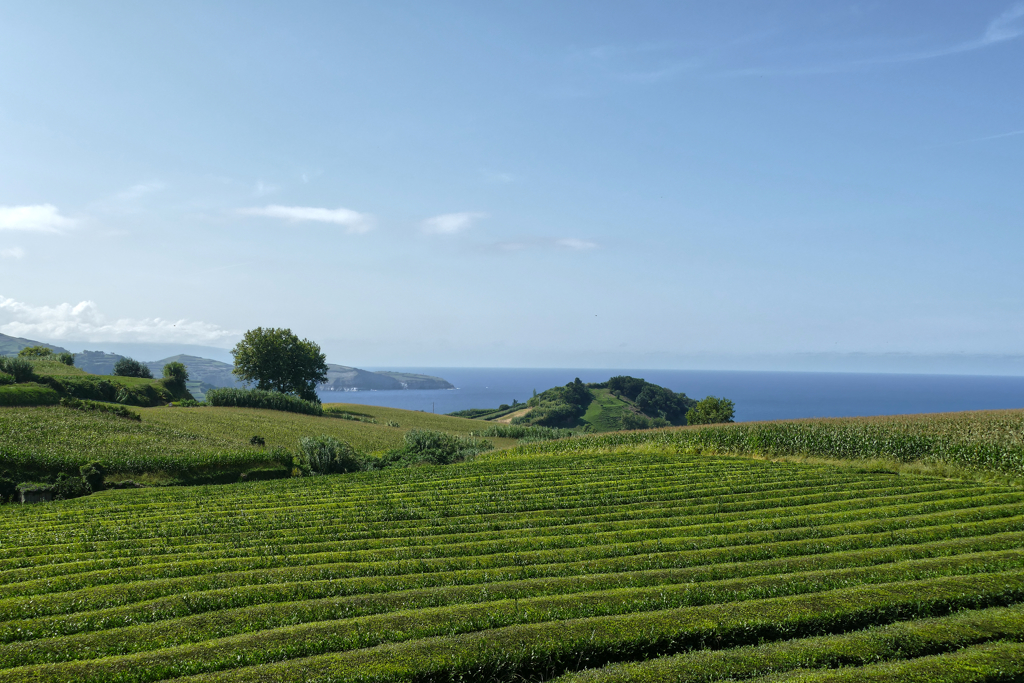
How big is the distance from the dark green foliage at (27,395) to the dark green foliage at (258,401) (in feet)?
61.9

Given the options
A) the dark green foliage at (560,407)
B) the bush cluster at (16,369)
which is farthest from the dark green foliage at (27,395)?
the dark green foliage at (560,407)

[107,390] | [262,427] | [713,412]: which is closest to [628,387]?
[713,412]

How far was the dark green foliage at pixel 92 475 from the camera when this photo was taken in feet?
81.4

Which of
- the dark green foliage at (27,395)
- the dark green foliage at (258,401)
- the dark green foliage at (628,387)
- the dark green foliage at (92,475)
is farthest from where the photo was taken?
the dark green foliage at (628,387)

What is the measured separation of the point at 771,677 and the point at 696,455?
24.9 meters

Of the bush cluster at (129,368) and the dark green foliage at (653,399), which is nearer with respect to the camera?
the bush cluster at (129,368)

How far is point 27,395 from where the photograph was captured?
36969mm

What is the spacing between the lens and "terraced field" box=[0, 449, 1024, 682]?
8.43 meters

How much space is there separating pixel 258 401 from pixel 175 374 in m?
12.6

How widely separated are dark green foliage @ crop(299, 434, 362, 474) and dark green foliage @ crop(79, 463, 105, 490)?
10153 mm

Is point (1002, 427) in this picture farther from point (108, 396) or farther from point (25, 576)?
point (108, 396)

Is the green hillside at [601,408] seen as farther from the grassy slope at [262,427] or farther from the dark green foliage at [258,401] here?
the grassy slope at [262,427]

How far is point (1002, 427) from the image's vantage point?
1107 inches

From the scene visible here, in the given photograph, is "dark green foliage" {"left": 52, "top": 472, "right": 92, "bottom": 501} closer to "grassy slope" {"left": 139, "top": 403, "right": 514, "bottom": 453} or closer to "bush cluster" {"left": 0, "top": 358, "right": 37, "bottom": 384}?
"grassy slope" {"left": 139, "top": 403, "right": 514, "bottom": 453}
